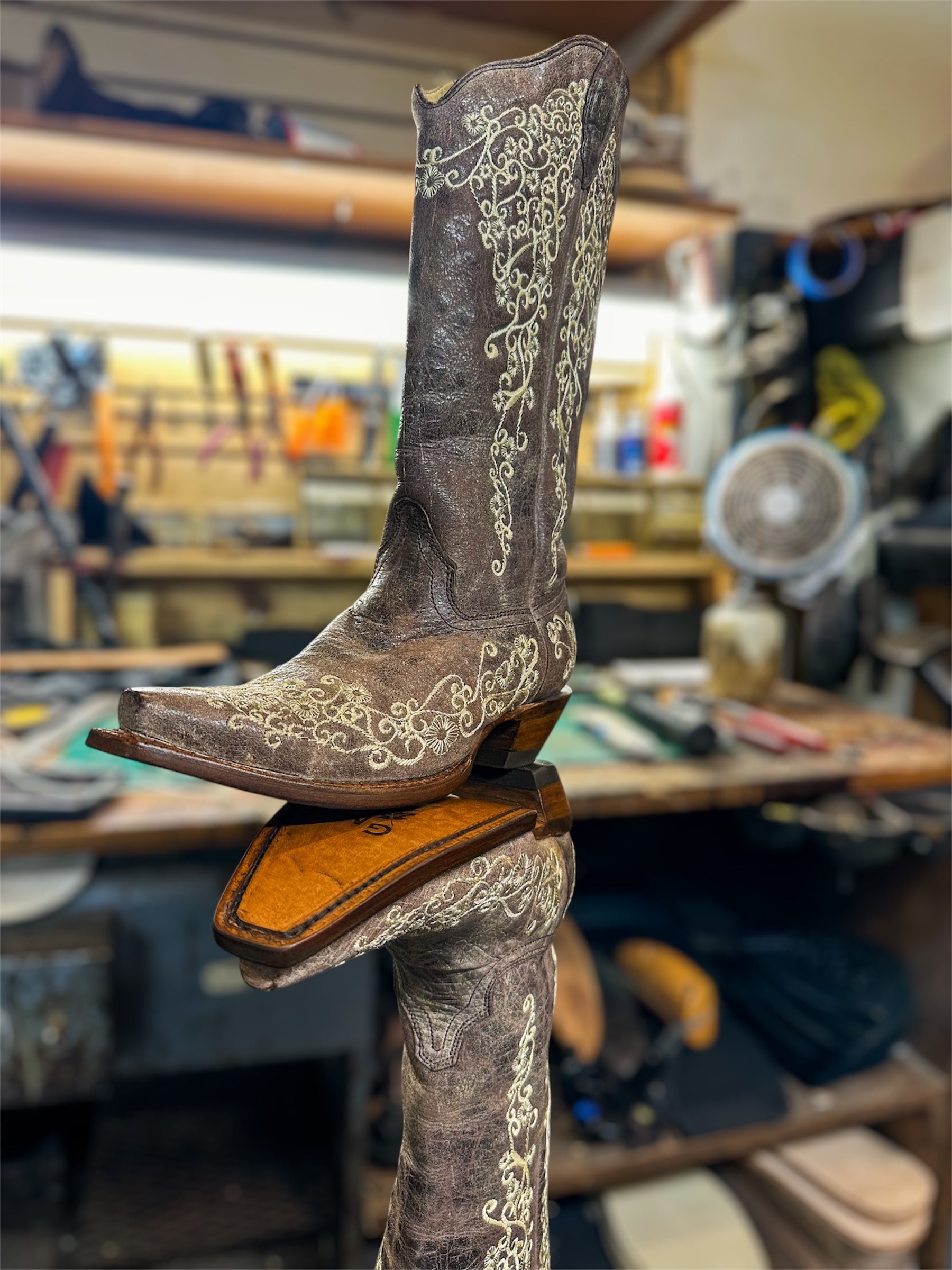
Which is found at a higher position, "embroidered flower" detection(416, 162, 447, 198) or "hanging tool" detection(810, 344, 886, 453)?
"hanging tool" detection(810, 344, 886, 453)

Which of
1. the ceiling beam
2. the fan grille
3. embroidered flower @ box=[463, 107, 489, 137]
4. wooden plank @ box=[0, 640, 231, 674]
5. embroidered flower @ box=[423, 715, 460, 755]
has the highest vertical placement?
the ceiling beam

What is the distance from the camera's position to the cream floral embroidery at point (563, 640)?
0.52m

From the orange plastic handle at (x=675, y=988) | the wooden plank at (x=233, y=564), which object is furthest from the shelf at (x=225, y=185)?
the orange plastic handle at (x=675, y=988)

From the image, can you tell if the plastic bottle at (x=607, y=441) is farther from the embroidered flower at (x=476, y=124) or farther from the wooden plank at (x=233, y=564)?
the embroidered flower at (x=476, y=124)

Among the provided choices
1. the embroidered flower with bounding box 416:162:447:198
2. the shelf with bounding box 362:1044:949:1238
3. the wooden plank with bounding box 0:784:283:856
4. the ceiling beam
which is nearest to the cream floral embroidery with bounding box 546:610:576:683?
the embroidered flower with bounding box 416:162:447:198

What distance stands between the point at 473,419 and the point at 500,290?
0.20ft

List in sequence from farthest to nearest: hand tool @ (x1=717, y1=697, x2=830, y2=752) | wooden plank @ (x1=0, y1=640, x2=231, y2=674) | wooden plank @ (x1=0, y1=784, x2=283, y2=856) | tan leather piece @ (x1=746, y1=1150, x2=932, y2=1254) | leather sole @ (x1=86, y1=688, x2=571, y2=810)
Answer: wooden plank @ (x1=0, y1=640, x2=231, y2=674) → hand tool @ (x1=717, y1=697, x2=830, y2=752) → tan leather piece @ (x1=746, y1=1150, x2=932, y2=1254) → wooden plank @ (x1=0, y1=784, x2=283, y2=856) → leather sole @ (x1=86, y1=688, x2=571, y2=810)

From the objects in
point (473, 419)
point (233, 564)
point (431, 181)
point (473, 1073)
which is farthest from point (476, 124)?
point (233, 564)

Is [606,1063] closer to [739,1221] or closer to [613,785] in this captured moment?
Result: [739,1221]

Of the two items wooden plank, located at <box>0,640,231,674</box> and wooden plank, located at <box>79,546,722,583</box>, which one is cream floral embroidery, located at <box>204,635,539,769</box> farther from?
wooden plank, located at <box>79,546,722,583</box>

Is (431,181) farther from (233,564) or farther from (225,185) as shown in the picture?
(233,564)

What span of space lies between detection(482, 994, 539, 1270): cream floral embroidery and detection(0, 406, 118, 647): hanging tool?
1.75m

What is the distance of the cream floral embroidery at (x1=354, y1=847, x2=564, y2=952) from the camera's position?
43 cm

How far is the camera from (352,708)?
41 cm
